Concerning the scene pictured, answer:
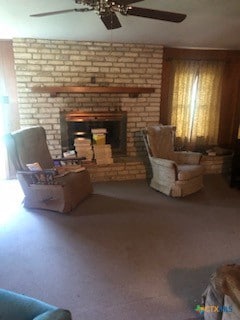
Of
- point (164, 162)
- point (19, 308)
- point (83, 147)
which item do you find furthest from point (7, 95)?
point (19, 308)

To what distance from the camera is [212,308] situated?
1577 mm

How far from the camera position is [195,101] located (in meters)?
4.52

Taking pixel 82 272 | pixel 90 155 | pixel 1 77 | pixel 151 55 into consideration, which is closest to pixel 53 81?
pixel 1 77

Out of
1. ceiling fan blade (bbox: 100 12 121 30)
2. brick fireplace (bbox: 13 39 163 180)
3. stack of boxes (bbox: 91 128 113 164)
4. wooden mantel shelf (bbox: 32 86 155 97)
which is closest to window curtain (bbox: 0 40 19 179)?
brick fireplace (bbox: 13 39 163 180)

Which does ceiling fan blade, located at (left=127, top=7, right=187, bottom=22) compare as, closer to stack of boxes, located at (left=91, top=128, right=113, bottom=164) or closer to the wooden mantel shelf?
the wooden mantel shelf

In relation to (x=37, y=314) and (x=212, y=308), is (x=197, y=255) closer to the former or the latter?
(x=212, y=308)

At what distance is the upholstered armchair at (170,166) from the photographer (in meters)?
3.58

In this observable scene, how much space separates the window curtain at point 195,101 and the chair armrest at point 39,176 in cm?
241

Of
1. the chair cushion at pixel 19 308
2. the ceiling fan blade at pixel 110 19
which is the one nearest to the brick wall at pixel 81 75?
the ceiling fan blade at pixel 110 19

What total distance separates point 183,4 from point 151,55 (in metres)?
1.98

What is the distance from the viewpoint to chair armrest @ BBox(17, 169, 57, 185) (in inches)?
122

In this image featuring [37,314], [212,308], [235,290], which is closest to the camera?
[37,314]

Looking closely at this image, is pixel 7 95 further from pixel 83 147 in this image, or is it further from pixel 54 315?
pixel 54 315

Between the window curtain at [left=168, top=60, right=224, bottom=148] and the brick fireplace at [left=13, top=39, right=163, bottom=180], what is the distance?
1.15 ft
